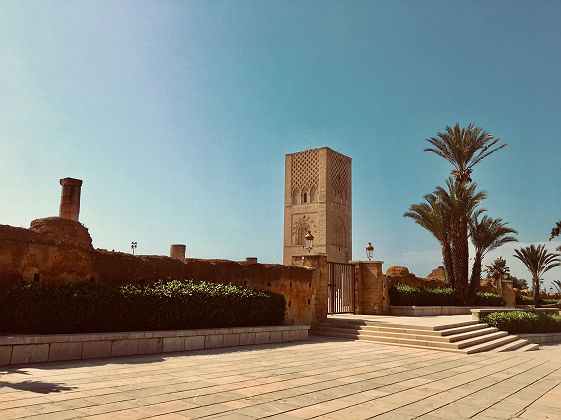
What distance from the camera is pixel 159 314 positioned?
784 cm

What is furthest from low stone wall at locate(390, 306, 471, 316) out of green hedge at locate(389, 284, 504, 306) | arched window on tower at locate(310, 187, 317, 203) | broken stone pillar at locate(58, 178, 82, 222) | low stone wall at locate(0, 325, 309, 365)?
arched window on tower at locate(310, 187, 317, 203)

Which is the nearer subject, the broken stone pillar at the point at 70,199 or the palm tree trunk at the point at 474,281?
the broken stone pillar at the point at 70,199

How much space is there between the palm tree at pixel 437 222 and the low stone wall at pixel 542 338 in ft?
20.3

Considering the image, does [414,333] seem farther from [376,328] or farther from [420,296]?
[420,296]

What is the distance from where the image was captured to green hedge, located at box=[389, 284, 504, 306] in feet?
56.5

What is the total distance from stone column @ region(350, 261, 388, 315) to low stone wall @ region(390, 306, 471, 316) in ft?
2.99

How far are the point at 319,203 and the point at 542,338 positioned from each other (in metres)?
33.9

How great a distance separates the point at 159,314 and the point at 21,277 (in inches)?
92.3

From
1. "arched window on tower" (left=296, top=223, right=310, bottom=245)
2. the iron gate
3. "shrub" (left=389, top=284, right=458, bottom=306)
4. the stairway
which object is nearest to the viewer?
the stairway

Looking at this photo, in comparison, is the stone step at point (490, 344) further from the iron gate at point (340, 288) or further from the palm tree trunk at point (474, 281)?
the palm tree trunk at point (474, 281)

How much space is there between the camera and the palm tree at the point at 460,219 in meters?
19.9

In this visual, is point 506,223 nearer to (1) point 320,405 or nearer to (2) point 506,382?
(2) point 506,382

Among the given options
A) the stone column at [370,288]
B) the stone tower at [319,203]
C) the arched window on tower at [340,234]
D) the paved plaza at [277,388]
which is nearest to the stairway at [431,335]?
the paved plaza at [277,388]

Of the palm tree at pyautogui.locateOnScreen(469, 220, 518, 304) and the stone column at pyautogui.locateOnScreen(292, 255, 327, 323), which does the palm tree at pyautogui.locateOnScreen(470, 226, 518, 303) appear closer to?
the palm tree at pyautogui.locateOnScreen(469, 220, 518, 304)
